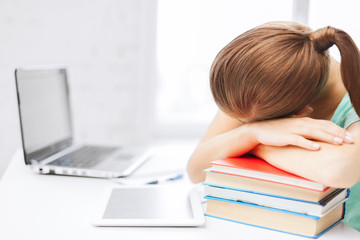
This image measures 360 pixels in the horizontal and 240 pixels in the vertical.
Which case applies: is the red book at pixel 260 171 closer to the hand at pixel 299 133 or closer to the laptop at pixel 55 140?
the hand at pixel 299 133

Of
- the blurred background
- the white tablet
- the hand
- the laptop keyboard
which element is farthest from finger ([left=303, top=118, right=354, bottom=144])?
the blurred background

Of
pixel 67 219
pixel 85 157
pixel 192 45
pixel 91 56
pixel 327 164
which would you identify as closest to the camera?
pixel 327 164

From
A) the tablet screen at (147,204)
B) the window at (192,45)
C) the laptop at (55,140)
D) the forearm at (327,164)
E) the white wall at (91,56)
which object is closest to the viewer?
the forearm at (327,164)

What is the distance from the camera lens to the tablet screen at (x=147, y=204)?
0.80 metres

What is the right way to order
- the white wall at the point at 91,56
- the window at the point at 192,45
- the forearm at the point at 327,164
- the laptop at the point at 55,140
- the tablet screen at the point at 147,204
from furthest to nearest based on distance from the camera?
1. the window at the point at 192,45
2. the white wall at the point at 91,56
3. the laptop at the point at 55,140
4. the tablet screen at the point at 147,204
5. the forearm at the point at 327,164

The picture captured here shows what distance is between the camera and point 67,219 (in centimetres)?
81

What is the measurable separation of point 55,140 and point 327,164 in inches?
36.0

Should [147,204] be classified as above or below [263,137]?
below

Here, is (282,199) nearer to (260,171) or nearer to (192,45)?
(260,171)

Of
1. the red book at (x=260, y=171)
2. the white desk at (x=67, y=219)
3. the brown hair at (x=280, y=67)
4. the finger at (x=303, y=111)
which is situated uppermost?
the brown hair at (x=280, y=67)

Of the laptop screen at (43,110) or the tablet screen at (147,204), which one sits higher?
the laptop screen at (43,110)

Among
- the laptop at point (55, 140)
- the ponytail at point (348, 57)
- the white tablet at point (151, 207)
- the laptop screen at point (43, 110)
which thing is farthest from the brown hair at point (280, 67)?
the laptop screen at point (43, 110)

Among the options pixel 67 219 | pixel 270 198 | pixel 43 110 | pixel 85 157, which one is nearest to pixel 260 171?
pixel 270 198

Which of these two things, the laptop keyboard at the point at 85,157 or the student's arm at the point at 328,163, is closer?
the student's arm at the point at 328,163
